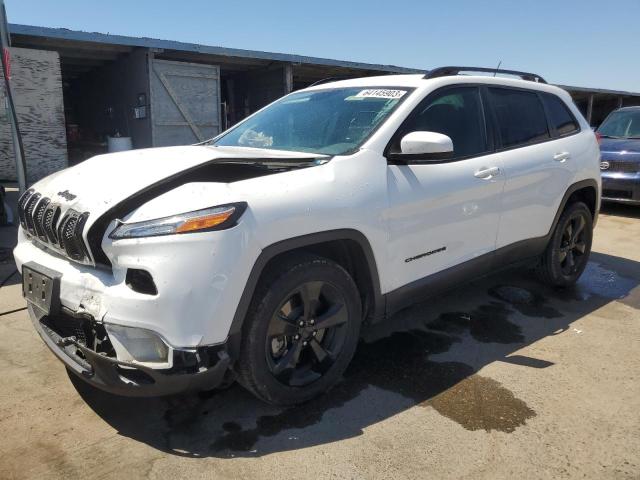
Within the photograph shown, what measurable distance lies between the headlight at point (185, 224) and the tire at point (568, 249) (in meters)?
3.22

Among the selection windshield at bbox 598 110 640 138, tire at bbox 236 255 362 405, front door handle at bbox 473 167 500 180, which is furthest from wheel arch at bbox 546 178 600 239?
windshield at bbox 598 110 640 138

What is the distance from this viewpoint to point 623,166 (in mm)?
8305

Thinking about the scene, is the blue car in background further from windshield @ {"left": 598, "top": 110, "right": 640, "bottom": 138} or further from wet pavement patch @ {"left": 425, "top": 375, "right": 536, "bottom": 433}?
wet pavement patch @ {"left": 425, "top": 375, "right": 536, "bottom": 433}

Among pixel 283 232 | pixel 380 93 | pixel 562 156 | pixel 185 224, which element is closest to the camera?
pixel 185 224

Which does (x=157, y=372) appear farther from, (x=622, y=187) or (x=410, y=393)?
(x=622, y=187)

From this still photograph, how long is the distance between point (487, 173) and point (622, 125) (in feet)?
25.3

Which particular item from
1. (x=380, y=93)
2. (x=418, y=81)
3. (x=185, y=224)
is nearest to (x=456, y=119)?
(x=418, y=81)

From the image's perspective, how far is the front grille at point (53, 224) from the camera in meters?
2.31

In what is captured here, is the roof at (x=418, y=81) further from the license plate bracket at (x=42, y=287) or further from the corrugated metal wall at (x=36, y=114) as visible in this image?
the corrugated metal wall at (x=36, y=114)

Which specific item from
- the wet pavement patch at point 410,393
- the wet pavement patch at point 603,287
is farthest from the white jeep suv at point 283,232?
the wet pavement patch at point 603,287

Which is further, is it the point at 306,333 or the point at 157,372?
the point at 306,333

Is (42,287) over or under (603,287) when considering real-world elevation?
over

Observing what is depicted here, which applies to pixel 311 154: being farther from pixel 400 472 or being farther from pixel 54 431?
pixel 54 431

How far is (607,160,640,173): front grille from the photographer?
26.7 ft
